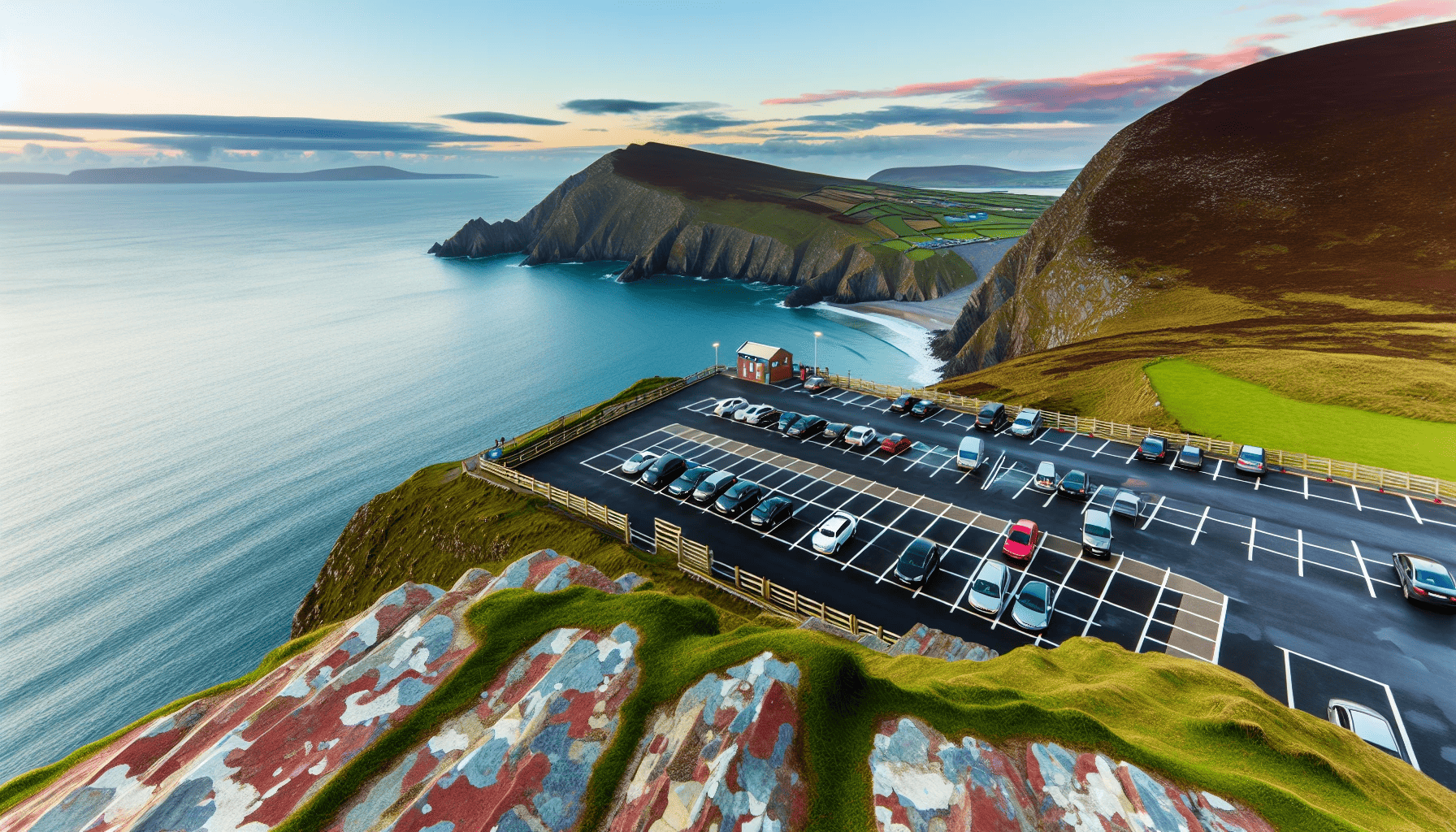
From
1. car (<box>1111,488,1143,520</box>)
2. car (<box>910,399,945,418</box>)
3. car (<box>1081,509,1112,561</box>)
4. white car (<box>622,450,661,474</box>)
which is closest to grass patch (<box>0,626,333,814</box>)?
white car (<box>622,450,661,474</box>)

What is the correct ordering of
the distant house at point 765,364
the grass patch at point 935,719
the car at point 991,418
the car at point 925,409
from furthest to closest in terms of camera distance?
A: the distant house at point 765,364
the car at point 925,409
the car at point 991,418
the grass patch at point 935,719

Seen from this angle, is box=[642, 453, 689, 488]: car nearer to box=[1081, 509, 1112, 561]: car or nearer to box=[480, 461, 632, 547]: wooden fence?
box=[480, 461, 632, 547]: wooden fence

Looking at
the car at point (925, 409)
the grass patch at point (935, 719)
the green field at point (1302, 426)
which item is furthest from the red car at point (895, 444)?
the grass patch at point (935, 719)

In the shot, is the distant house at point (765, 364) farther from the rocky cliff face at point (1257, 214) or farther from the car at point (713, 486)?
the rocky cliff face at point (1257, 214)

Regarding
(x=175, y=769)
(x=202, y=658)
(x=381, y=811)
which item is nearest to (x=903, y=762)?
(x=381, y=811)

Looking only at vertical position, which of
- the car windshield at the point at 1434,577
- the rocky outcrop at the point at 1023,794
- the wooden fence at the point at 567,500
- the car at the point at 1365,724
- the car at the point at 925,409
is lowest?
the car at the point at 925,409

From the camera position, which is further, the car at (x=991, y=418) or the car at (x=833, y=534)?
the car at (x=991, y=418)
